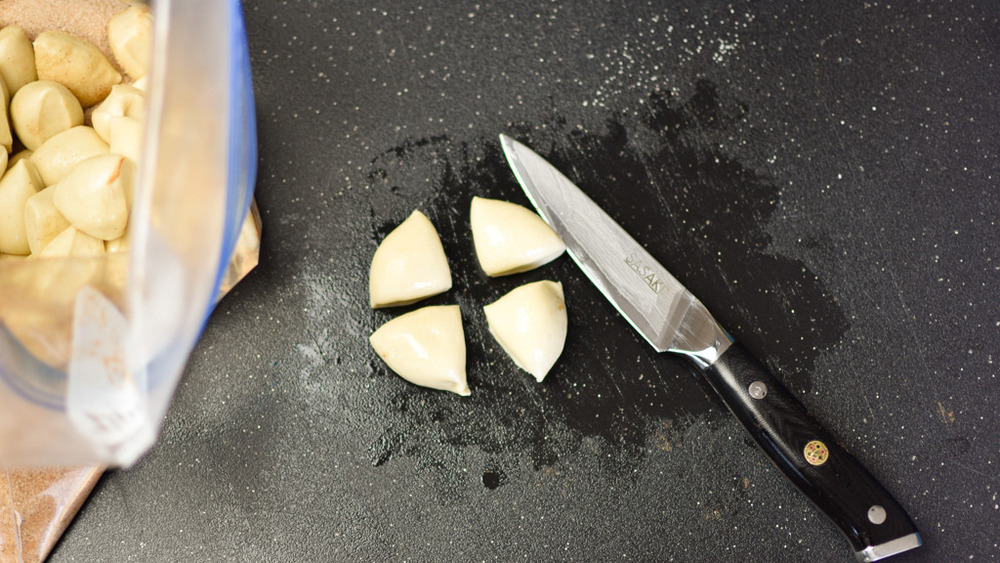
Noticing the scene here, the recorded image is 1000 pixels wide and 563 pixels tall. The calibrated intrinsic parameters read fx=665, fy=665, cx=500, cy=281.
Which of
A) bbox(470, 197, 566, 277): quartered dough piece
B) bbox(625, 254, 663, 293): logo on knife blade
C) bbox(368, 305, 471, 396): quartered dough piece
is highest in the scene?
bbox(625, 254, 663, 293): logo on knife blade

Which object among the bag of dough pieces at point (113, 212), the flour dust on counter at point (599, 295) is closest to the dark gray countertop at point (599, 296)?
the flour dust on counter at point (599, 295)

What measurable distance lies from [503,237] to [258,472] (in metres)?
0.33

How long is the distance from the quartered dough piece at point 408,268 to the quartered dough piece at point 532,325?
0.20 feet

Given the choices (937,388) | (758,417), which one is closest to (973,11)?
(937,388)

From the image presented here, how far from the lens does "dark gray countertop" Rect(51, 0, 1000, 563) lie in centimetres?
65

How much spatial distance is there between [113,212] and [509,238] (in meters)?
0.35

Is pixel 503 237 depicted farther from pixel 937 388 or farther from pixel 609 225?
pixel 937 388

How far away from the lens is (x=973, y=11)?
2.50 feet

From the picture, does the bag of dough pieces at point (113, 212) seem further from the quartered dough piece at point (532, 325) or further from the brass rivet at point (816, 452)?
the brass rivet at point (816, 452)

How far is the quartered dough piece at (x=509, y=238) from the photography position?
0.66 m

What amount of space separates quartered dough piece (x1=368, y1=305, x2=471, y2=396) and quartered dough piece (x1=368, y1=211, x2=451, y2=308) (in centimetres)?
2

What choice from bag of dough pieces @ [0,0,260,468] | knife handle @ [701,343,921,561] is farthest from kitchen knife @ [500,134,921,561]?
bag of dough pieces @ [0,0,260,468]

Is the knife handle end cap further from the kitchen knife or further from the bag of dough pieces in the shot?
the bag of dough pieces

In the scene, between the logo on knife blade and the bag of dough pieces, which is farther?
the logo on knife blade
